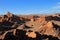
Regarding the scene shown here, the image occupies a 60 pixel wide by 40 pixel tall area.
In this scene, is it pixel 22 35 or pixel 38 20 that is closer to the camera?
pixel 22 35

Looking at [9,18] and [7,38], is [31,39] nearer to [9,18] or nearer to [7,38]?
[7,38]

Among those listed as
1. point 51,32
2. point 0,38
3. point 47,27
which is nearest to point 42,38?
point 0,38

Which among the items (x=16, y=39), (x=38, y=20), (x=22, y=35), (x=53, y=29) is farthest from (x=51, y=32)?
→ (x=38, y=20)

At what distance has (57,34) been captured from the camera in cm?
4725

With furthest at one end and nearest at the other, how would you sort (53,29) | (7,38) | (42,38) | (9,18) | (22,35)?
1. (9,18)
2. (53,29)
3. (22,35)
4. (42,38)
5. (7,38)

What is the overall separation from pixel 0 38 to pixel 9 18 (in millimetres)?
48187

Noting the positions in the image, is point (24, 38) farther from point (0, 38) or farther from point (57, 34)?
point (57, 34)

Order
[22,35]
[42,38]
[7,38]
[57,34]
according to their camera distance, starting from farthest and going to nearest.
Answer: [57,34], [22,35], [42,38], [7,38]

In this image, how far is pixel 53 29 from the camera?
165 ft

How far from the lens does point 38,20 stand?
8362 centimetres

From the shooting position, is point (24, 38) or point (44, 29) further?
point (44, 29)

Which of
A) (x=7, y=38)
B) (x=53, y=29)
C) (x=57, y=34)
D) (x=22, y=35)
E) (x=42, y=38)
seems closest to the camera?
(x=7, y=38)

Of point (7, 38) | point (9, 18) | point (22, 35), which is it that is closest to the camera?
point (7, 38)

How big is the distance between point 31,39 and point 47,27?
667 inches
